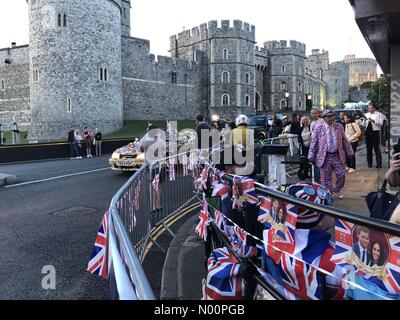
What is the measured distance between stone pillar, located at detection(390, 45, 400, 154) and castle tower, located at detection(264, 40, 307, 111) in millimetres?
66254

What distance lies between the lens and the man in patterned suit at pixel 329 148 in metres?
7.12

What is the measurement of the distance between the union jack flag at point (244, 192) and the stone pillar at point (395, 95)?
530 cm

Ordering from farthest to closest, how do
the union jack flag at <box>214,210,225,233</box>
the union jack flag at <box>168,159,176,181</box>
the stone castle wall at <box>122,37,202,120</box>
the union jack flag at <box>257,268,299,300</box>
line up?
1. the stone castle wall at <box>122,37,202,120</box>
2. the union jack flag at <box>168,159,176,181</box>
3. the union jack flag at <box>214,210,225,233</box>
4. the union jack flag at <box>257,268,299,300</box>

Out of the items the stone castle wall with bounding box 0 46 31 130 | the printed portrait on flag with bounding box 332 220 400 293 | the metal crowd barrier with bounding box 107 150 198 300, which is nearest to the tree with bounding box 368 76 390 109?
the metal crowd barrier with bounding box 107 150 198 300

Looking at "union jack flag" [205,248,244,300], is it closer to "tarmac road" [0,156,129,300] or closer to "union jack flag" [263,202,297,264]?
"union jack flag" [263,202,297,264]

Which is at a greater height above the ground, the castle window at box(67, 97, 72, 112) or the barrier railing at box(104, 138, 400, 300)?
the castle window at box(67, 97, 72, 112)

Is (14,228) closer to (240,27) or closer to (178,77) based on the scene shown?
(178,77)

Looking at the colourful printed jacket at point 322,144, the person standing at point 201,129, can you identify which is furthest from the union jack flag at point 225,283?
the person standing at point 201,129

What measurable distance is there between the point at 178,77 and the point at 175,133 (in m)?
44.0

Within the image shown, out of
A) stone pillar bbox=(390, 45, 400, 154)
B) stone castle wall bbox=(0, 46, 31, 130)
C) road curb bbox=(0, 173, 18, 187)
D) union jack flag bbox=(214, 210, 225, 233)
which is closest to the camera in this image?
union jack flag bbox=(214, 210, 225, 233)

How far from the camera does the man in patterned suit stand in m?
7.12

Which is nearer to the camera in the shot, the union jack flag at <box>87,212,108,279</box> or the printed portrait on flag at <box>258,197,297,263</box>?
the printed portrait on flag at <box>258,197,297,263</box>

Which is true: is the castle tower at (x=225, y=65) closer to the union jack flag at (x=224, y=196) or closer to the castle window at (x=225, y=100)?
the castle window at (x=225, y=100)

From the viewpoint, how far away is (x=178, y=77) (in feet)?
186
